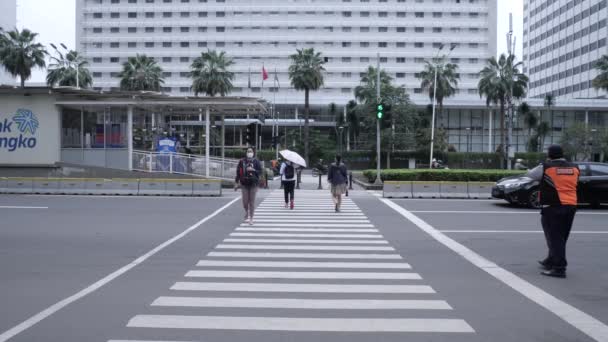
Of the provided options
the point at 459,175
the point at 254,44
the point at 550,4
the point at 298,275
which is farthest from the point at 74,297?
the point at 550,4

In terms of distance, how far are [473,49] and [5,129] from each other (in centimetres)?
7981

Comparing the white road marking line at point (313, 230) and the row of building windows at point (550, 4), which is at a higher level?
the row of building windows at point (550, 4)

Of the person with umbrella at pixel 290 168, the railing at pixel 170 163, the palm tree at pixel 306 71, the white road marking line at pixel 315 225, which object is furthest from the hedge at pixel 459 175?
the palm tree at pixel 306 71

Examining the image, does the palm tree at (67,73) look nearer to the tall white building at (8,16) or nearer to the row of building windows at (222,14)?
the row of building windows at (222,14)

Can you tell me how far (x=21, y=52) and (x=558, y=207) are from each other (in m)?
55.9

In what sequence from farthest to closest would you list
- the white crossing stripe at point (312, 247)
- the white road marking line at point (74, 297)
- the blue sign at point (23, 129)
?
the blue sign at point (23, 129)
the white crossing stripe at point (312, 247)
the white road marking line at point (74, 297)

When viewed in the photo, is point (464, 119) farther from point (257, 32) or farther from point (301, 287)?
point (301, 287)

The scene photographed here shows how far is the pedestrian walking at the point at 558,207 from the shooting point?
877 cm

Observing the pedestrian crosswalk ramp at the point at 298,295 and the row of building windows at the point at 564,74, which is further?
the row of building windows at the point at 564,74

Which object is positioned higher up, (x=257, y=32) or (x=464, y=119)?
(x=257, y=32)

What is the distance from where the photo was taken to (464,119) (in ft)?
269

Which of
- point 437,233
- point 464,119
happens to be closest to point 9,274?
point 437,233

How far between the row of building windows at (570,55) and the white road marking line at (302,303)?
88833 millimetres

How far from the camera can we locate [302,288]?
812cm
